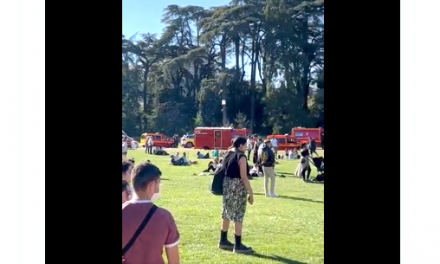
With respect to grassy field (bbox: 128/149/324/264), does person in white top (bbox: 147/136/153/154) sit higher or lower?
higher

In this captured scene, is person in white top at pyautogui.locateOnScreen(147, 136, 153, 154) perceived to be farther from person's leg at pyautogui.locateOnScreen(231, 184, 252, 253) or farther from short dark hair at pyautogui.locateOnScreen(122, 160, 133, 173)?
person's leg at pyautogui.locateOnScreen(231, 184, 252, 253)

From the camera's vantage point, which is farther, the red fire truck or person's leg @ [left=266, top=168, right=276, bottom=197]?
person's leg @ [left=266, top=168, right=276, bottom=197]

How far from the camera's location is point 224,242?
4.66 meters

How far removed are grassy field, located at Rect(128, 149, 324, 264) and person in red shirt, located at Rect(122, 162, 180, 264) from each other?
0.95 feet

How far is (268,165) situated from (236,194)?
37 cm

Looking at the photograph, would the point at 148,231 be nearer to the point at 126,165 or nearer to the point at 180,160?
the point at 126,165

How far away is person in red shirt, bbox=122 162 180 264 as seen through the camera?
4.11 m

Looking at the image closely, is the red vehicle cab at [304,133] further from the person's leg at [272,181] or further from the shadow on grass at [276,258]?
the shadow on grass at [276,258]
